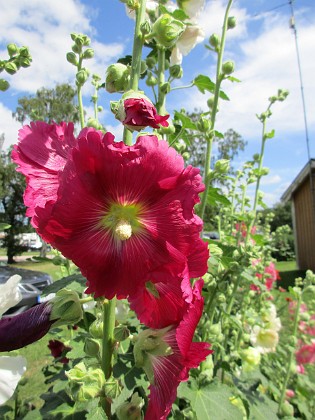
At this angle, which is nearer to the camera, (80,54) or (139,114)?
(139,114)

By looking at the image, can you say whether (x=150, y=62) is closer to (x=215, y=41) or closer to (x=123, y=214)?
(x=215, y=41)

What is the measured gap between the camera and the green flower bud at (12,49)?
5.21 feet

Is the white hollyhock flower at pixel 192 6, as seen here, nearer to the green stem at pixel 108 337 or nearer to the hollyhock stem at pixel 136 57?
the hollyhock stem at pixel 136 57

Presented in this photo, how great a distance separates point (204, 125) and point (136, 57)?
23.0 inches

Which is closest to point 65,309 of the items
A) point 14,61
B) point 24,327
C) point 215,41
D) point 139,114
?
point 24,327

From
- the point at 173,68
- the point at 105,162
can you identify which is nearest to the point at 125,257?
the point at 105,162

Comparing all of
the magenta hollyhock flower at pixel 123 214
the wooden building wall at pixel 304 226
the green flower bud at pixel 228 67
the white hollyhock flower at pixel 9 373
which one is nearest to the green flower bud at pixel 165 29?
the magenta hollyhock flower at pixel 123 214

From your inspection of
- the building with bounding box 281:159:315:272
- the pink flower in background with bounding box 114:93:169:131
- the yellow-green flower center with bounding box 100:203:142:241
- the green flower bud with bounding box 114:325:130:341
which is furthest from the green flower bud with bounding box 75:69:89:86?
the building with bounding box 281:159:315:272

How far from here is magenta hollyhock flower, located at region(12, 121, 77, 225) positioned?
0.87m

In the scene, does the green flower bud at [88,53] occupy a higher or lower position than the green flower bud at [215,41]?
lower

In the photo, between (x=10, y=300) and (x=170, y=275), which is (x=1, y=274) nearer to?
(x=10, y=300)

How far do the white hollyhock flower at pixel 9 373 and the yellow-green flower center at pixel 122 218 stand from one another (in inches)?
16.9

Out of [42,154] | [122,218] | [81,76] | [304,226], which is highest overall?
[304,226]

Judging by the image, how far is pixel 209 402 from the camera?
1.53 metres
